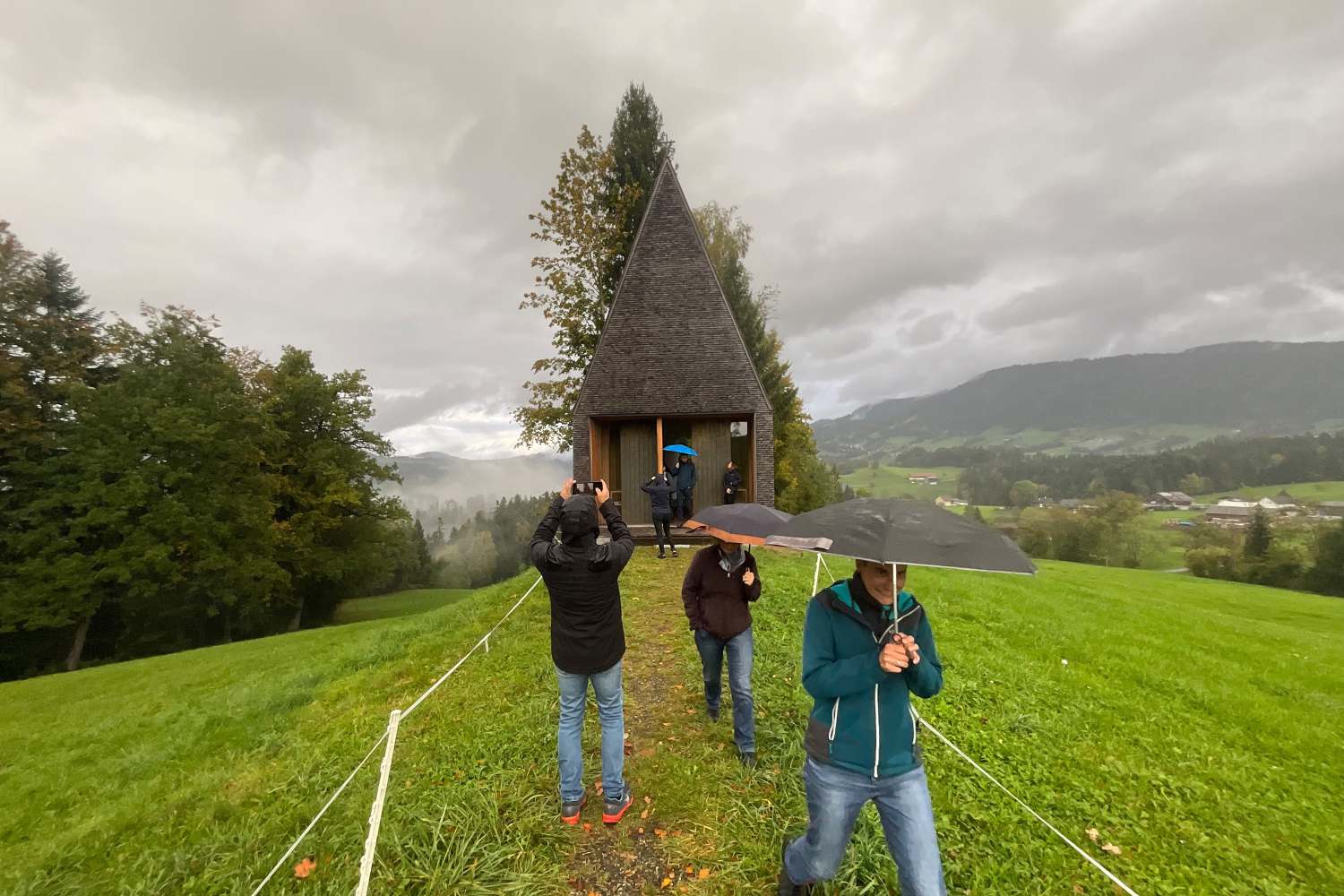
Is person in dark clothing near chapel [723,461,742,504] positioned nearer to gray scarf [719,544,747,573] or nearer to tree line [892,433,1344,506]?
gray scarf [719,544,747,573]

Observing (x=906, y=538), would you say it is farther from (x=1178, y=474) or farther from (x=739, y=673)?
(x=1178, y=474)

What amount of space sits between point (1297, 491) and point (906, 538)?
507ft

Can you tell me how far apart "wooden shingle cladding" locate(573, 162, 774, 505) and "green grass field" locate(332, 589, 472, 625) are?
21359 millimetres

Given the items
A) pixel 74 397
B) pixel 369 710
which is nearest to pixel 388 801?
pixel 369 710

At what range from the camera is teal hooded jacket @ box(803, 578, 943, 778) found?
283 cm

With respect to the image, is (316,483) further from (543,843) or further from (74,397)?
(543,843)

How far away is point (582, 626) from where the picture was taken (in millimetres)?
3939

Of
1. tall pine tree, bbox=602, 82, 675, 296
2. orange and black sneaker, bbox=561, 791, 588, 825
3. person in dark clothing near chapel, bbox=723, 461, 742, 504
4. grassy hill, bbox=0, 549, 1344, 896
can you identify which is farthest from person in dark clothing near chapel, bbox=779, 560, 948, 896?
tall pine tree, bbox=602, 82, 675, 296

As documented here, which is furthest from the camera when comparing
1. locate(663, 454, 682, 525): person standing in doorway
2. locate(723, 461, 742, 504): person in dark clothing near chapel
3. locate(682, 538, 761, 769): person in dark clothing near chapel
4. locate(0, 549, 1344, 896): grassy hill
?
locate(723, 461, 742, 504): person in dark clothing near chapel

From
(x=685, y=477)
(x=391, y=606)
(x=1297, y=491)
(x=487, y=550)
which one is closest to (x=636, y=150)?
(x=685, y=477)

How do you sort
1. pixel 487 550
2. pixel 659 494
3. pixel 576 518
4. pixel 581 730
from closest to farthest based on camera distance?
pixel 576 518 < pixel 581 730 < pixel 659 494 < pixel 487 550

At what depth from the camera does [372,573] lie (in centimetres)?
3183

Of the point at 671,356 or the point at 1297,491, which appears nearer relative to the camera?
the point at 671,356

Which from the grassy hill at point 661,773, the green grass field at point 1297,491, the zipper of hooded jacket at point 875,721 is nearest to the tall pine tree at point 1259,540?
the grassy hill at point 661,773
